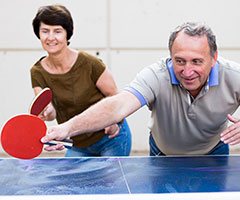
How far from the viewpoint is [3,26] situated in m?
5.29

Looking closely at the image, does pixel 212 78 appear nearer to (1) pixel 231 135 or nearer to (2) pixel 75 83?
(1) pixel 231 135

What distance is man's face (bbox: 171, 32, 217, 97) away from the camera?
2.33 m

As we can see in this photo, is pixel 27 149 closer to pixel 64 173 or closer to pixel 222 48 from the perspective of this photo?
pixel 64 173

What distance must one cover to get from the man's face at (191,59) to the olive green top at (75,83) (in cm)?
61

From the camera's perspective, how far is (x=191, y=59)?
233cm

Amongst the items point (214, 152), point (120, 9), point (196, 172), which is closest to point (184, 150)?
point (214, 152)

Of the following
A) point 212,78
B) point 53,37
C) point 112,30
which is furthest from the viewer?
point 112,30

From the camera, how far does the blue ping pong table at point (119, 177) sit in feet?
6.10

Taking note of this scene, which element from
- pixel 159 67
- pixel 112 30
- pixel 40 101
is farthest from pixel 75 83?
pixel 112 30

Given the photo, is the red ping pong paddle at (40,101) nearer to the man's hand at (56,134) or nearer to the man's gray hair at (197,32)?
the man's hand at (56,134)

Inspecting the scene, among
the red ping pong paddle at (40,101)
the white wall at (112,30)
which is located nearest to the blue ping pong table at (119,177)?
the red ping pong paddle at (40,101)

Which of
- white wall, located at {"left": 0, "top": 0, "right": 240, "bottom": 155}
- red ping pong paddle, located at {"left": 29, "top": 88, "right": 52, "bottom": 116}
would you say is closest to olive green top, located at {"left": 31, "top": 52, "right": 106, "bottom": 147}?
red ping pong paddle, located at {"left": 29, "top": 88, "right": 52, "bottom": 116}

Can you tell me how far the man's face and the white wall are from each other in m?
2.92

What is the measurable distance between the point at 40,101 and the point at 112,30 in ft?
9.56
